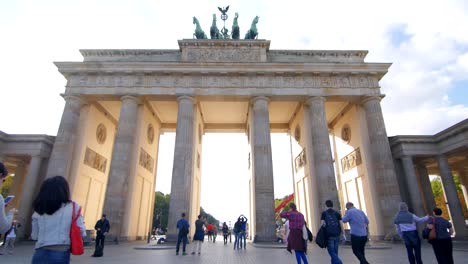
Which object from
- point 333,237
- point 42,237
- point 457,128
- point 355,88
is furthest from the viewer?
point 355,88

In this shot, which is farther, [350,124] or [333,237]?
[350,124]

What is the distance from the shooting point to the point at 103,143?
26859 millimetres

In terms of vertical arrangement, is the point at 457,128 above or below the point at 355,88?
below

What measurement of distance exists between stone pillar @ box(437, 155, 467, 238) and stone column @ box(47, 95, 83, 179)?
100ft

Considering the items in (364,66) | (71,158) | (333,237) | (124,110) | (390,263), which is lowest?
(390,263)

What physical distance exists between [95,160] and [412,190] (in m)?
27.5

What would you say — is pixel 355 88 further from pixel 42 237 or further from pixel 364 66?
pixel 42 237

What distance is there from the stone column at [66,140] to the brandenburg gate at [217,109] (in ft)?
0.26

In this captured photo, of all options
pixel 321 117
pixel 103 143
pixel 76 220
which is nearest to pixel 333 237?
pixel 76 220

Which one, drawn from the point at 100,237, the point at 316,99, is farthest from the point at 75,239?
the point at 316,99

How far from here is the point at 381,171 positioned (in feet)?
69.4

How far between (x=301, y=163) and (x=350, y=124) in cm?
602

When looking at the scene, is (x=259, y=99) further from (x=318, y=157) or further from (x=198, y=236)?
(x=198, y=236)

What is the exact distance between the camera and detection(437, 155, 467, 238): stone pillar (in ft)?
70.8
